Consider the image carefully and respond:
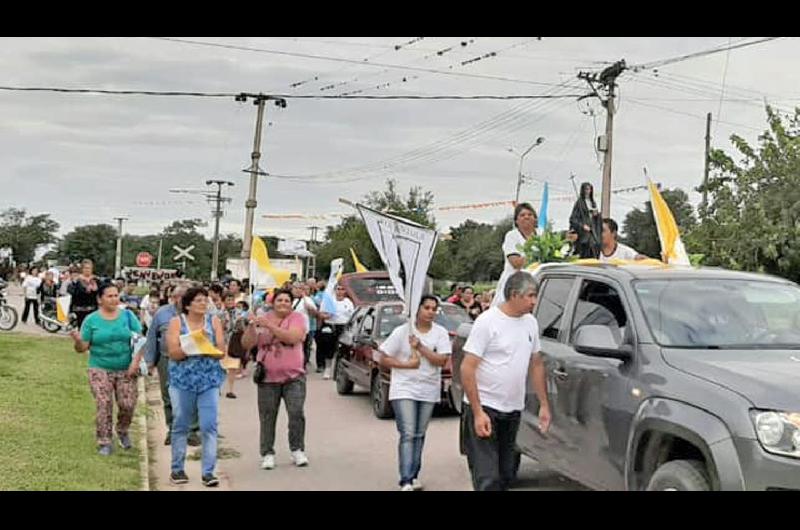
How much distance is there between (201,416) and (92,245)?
4072 inches

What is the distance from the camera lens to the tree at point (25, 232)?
308 feet

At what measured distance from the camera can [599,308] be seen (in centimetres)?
598

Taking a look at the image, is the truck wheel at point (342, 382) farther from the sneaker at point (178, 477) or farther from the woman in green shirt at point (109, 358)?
the sneaker at point (178, 477)

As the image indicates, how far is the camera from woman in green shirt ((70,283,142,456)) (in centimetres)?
821

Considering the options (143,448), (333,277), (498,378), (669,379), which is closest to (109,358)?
(143,448)

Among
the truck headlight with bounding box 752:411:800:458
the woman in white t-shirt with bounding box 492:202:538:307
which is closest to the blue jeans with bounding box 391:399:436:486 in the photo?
the woman in white t-shirt with bounding box 492:202:538:307

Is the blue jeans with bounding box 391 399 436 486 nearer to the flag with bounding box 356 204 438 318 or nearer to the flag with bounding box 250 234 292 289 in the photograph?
the flag with bounding box 356 204 438 318

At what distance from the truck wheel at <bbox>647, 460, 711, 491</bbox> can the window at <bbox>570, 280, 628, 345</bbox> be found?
3.37 feet

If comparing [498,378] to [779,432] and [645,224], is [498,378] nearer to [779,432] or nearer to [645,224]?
[779,432]

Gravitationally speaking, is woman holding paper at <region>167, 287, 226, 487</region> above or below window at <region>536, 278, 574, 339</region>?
below

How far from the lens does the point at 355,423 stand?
37.2ft

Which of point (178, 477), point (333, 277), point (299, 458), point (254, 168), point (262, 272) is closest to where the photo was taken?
point (178, 477)
